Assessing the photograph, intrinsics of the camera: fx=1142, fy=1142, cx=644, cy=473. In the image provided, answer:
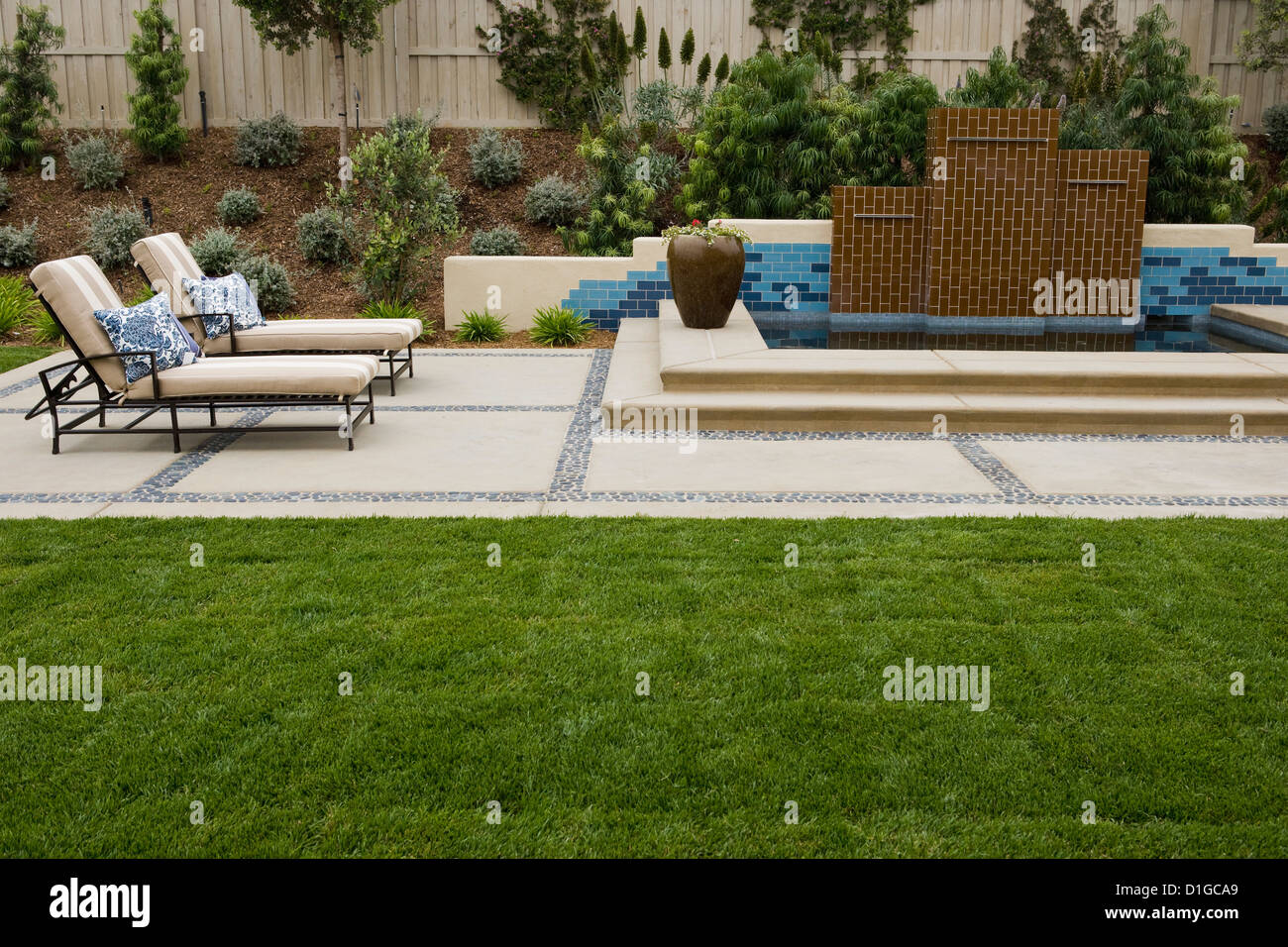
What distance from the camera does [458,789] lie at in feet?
10.2

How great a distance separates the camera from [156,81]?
1463 cm

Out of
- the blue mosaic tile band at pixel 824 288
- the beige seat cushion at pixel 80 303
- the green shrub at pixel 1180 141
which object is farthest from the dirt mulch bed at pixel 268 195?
the green shrub at pixel 1180 141

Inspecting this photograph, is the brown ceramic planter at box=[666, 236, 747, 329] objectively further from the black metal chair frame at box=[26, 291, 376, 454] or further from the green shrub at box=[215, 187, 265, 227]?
the green shrub at box=[215, 187, 265, 227]

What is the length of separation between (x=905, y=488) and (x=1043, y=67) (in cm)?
1190

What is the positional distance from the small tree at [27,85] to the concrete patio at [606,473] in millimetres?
8947

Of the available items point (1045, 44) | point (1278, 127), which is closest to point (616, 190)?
point (1045, 44)

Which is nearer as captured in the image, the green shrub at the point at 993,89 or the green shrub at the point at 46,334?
the green shrub at the point at 46,334

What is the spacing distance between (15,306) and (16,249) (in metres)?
2.23

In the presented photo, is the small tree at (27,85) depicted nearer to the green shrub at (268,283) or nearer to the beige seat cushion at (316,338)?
the green shrub at (268,283)

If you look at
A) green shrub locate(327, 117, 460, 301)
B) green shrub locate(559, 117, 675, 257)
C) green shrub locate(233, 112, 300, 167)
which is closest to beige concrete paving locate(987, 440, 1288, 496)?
green shrub locate(327, 117, 460, 301)

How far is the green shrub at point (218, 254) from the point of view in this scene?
12453 millimetres

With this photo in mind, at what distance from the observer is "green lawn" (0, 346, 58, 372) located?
33.1 feet

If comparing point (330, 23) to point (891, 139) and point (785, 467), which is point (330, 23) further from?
point (785, 467)
